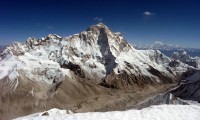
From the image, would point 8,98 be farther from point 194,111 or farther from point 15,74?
point 194,111

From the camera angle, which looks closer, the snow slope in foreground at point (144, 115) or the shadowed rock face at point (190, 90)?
the snow slope in foreground at point (144, 115)

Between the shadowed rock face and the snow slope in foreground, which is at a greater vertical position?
the snow slope in foreground

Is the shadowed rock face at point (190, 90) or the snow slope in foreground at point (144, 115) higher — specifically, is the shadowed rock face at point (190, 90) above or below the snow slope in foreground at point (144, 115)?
below

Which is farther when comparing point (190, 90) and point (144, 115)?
point (190, 90)

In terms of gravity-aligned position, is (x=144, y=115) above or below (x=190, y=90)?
above

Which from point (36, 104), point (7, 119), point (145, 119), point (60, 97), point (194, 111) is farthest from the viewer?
point (60, 97)

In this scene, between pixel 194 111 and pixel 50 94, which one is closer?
pixel 194 111

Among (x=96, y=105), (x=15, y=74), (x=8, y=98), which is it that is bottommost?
(x=96, y=105)

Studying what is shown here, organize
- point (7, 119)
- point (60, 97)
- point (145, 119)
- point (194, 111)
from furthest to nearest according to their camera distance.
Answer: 1. point (60, 97)
2. point (7, 119)
3. point (194, 111)
4. point (145, 119)

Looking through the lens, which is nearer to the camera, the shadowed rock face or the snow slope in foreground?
the snow slope in foreground

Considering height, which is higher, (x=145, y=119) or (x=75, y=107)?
(x=145, y=119)

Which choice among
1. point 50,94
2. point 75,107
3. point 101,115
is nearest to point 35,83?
point 50,94
